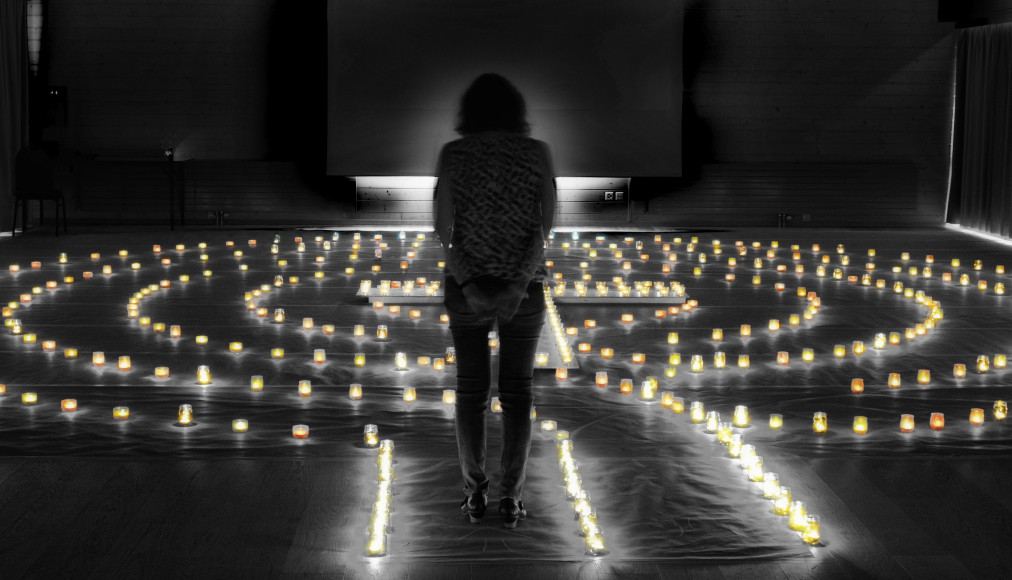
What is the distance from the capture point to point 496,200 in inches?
131

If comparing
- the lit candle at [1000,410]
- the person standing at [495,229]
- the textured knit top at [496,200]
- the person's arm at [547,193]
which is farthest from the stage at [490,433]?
the person's arm at [547,193]

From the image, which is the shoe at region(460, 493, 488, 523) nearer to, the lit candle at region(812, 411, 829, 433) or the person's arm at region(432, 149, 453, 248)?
the person's arm at region(432, 149, 453, 248)

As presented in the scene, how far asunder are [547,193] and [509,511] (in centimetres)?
92

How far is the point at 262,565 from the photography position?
3.12m

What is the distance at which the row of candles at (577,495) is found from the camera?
10.6 feet

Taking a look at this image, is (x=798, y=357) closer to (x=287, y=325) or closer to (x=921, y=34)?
(x=287, y=325)

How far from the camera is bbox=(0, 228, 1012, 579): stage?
323 centimetres

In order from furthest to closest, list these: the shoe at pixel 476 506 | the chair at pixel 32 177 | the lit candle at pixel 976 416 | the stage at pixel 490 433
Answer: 1. the chair at pixel 32 177
2. the lit candle at pixel 976 416
3. the shoe at pixel 476 506
4. the stage at pixel 490 433

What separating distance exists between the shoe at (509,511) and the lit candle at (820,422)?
1.59 metres

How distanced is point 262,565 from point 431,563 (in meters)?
0.45

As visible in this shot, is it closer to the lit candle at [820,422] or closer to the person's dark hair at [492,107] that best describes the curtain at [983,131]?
the lit candle at [820,422]

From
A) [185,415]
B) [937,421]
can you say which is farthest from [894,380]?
[185,415]

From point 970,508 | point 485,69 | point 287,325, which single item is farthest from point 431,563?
point 485,69

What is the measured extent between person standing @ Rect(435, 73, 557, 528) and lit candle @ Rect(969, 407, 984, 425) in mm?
2186
